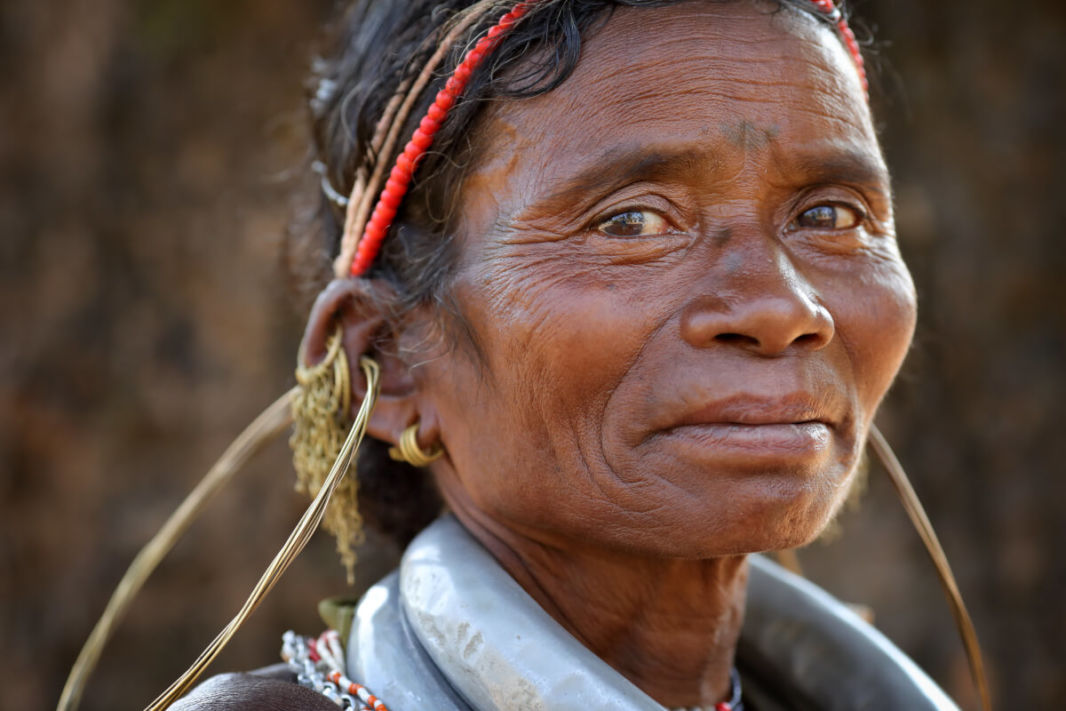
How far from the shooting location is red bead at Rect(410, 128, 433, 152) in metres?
1.92

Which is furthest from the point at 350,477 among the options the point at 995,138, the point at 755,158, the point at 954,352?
the point at 995,138

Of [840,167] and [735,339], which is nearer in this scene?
[735,339]

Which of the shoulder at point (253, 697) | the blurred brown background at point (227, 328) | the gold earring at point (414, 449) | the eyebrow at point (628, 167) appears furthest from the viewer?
the blurred brown background at point (227, 328)

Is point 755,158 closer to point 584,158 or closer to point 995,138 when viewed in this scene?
point 584,158

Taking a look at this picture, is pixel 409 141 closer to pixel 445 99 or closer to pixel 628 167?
pixel 445 99

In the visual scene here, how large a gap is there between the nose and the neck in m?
0.47

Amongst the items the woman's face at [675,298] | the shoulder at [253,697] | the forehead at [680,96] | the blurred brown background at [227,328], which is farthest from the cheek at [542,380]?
the blurred brown background at [227,328]

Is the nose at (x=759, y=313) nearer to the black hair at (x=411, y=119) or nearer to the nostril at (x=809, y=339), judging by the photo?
the nostril at (x=809, y=339)

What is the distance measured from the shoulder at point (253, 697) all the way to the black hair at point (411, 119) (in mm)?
662

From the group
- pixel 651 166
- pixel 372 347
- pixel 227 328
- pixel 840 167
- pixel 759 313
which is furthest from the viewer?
pixel 227 328

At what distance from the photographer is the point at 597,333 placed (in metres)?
1.70

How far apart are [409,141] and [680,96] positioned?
1.72ft

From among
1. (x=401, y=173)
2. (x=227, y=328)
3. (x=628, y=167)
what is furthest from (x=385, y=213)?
(x=227, y=328)

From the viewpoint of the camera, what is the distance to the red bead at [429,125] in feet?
6.27
